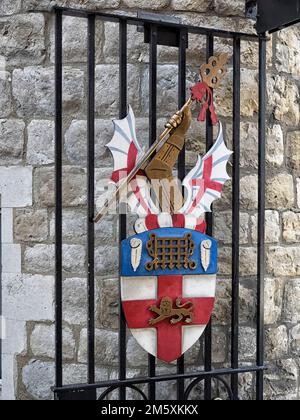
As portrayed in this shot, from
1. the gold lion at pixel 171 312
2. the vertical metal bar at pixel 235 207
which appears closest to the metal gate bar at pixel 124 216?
the vertical metal bar at pixel 235 207

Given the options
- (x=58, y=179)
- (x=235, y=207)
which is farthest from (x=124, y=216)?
(x=235, y=207)

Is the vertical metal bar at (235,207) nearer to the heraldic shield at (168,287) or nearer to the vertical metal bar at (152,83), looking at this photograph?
the heraldic shield at (168,287)

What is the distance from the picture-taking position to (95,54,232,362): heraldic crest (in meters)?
2.44

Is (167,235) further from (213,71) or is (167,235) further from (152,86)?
(213,71)

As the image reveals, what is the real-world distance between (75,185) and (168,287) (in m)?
0.72

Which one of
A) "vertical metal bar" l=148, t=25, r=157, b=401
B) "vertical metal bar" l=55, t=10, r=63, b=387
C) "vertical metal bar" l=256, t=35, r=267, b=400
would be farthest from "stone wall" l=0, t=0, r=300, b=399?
"vertical metal bar" l=55, t=10, r=63, b=387

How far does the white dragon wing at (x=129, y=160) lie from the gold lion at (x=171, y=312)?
1.26 feet

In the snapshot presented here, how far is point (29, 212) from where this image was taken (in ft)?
9.46

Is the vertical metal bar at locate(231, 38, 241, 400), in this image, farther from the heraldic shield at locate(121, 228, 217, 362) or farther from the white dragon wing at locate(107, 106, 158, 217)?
the white dragon wing at locate(107, 106, 158, 217)

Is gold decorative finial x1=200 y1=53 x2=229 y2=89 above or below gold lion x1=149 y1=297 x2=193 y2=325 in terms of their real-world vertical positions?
above

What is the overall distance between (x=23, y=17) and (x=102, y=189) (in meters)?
0.94

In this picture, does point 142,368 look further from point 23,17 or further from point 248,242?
point 23,17

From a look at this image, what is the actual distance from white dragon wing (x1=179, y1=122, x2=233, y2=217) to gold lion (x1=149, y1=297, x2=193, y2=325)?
0.39 meters

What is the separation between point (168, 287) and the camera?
250 cm
